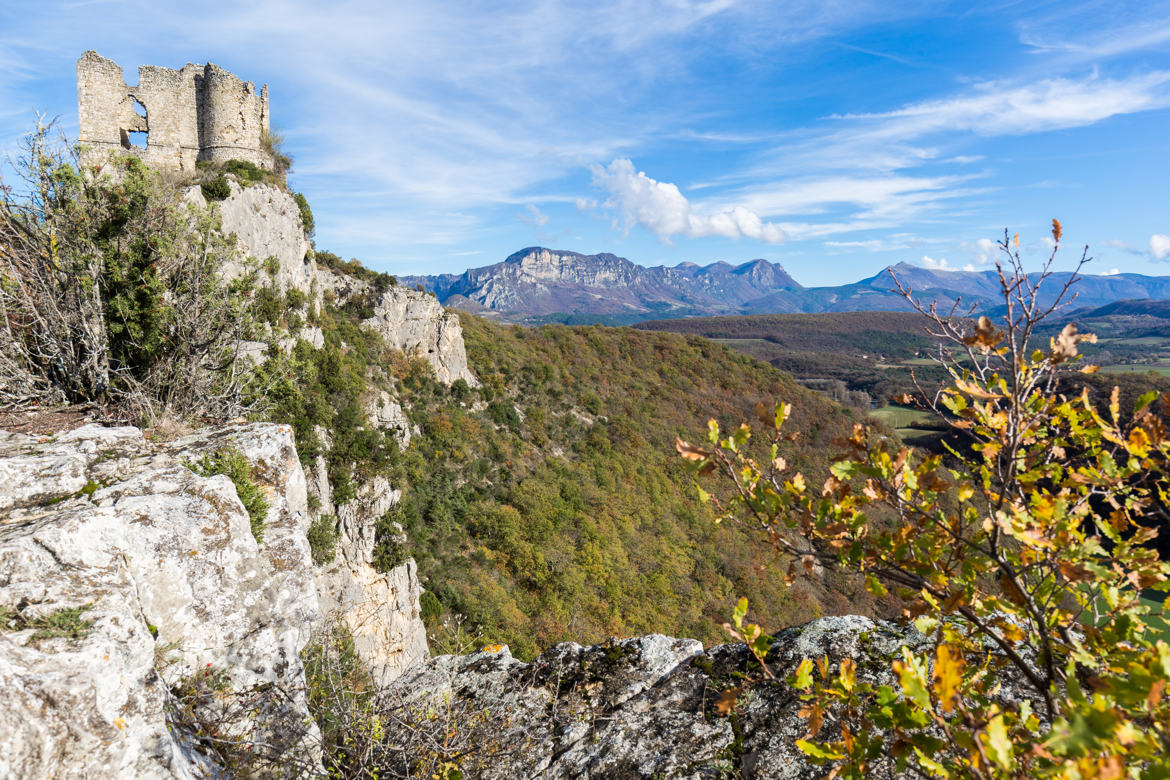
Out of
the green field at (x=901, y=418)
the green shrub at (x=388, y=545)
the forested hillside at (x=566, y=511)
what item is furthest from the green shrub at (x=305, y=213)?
the green field at (x=901, y=418)

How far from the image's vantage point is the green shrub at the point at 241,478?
5156 millimetres

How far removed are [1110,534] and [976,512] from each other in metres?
0.42

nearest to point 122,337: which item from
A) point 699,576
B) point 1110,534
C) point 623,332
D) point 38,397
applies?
point 38,397

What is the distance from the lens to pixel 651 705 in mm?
4387

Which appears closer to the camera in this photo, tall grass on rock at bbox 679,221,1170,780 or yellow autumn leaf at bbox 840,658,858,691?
tall grass on rock at bbox 679,221,1170,780

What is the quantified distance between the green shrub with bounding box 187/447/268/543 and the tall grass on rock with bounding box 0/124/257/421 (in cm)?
160

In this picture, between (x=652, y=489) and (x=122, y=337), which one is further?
(x=652, y=489)

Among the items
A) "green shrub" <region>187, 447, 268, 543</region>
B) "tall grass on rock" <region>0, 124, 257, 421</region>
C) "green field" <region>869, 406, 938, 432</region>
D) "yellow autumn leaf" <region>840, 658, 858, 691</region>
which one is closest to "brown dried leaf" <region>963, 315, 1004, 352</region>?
"yellow autumn leaf" <region>840, 658, 858, 691</region>

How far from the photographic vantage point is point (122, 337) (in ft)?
23.7

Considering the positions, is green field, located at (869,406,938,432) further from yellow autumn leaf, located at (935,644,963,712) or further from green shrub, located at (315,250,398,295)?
yellow autumn leaf, located at (935,644,963,712)

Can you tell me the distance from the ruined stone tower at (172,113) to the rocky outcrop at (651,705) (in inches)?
814

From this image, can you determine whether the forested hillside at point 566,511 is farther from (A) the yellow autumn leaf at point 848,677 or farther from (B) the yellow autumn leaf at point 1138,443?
(B) the yellow autumn leaf at point 1138,443

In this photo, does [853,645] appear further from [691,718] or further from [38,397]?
[38,397]

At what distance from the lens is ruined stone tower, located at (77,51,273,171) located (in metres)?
16.9
